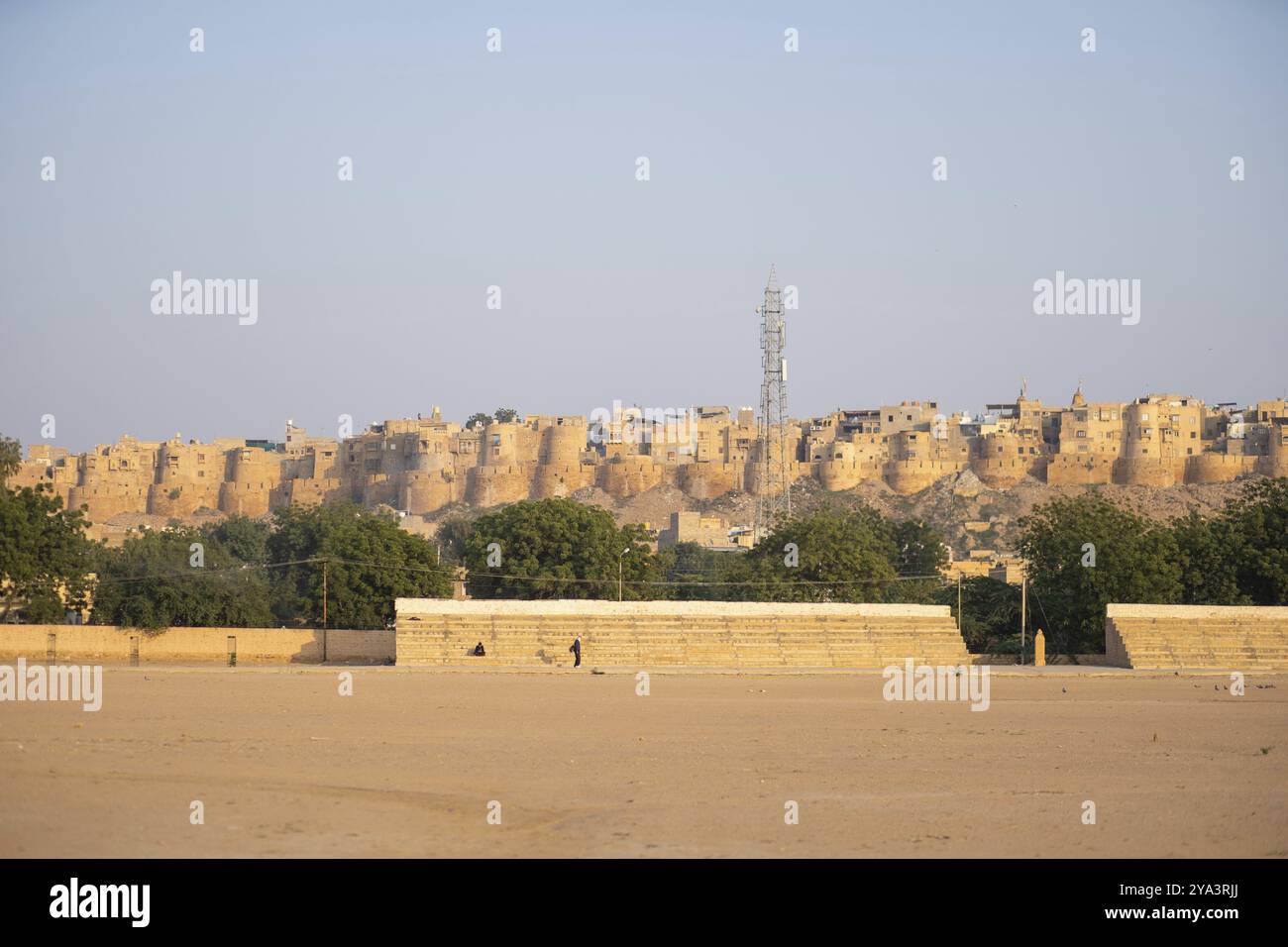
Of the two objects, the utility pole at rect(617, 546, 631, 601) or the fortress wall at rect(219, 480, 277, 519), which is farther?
the fortress wall at rect(219, 480, 277, 519)

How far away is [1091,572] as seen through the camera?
124 feet

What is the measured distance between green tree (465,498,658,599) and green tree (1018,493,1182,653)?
10.0m

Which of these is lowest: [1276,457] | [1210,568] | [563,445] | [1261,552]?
[1210,568]

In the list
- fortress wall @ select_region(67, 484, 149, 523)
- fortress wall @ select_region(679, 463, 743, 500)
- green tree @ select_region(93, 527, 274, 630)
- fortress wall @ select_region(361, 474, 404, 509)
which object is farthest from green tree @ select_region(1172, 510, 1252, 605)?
fortress wall @ select_region(67, 484, 149, 523)

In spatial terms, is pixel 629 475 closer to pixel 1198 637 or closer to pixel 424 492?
pixel 424 492

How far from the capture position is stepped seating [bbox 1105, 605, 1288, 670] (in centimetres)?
3219

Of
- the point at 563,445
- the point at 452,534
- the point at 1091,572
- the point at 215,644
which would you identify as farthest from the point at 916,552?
the point at 563,445

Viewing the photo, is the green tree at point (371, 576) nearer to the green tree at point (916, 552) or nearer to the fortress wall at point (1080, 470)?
the green tree at point (916, 552)

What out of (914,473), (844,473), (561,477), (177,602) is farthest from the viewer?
(561,477)

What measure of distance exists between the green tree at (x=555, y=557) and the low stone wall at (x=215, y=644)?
6845 millimetres

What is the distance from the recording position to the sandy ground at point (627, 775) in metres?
11.6

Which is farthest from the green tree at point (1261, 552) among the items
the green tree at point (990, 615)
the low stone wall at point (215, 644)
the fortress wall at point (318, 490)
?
the fortress wall at point (318, 490)

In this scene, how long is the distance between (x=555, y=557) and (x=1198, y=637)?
52.2 ft

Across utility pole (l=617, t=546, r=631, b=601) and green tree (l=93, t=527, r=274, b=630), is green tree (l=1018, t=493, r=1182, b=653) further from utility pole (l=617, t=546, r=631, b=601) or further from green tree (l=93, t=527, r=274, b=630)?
green tree (l=93, t=527, r=274, b=630)
